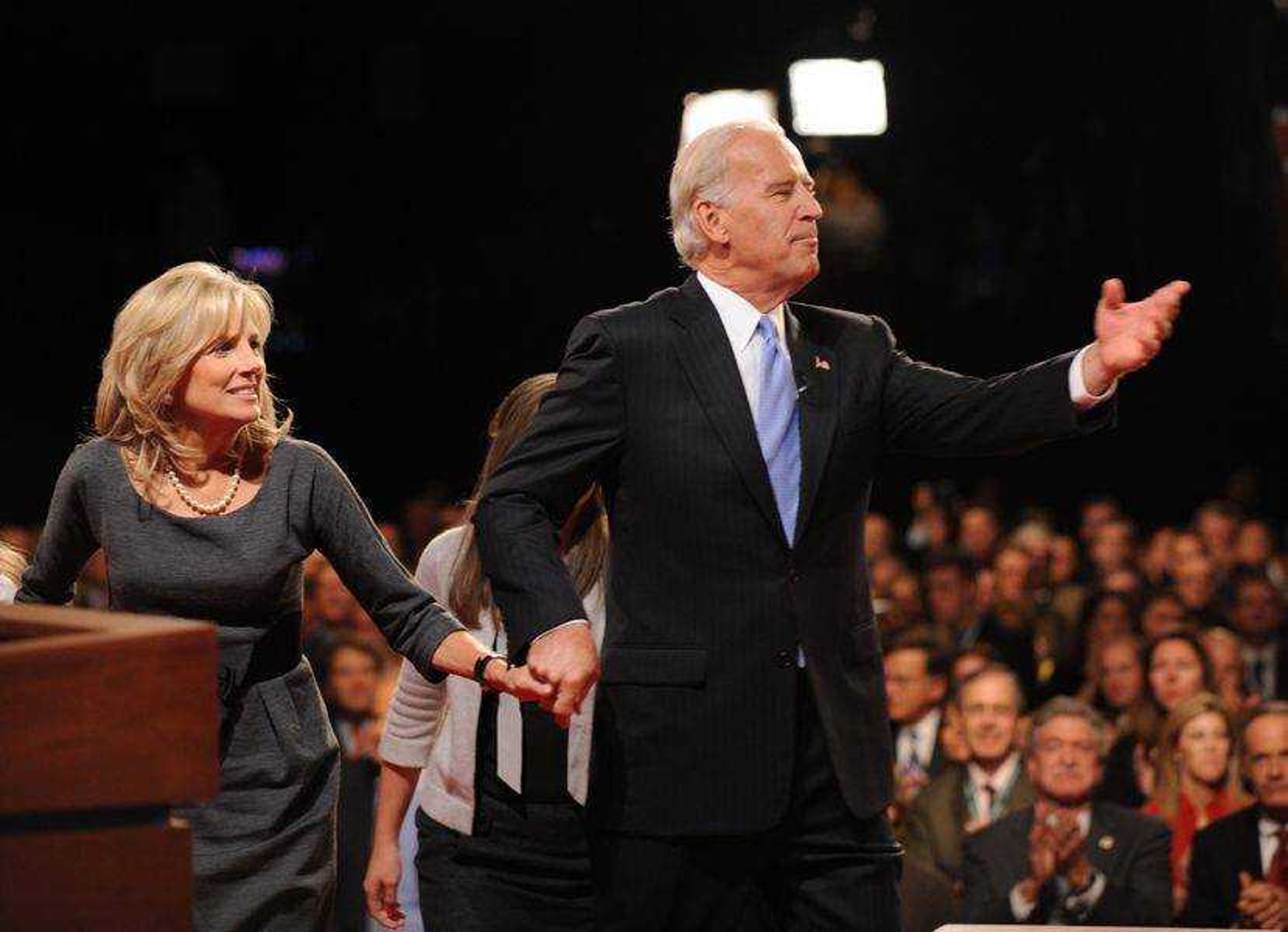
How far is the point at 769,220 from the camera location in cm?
275

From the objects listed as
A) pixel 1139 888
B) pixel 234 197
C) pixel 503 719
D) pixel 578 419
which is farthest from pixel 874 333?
pixel 234 197

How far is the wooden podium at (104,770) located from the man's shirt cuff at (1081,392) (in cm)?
113

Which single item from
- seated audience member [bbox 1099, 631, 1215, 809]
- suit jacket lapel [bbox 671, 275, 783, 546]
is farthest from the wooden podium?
seated audience member [bbox 1099, 631, 1215, 809]

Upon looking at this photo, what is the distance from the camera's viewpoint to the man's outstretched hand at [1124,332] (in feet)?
8.29

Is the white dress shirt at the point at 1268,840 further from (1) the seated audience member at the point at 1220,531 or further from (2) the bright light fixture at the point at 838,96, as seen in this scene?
(2) the bright light fixture at the point at 838,96

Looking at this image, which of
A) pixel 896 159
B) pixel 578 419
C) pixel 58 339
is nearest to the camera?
pixel 578 419

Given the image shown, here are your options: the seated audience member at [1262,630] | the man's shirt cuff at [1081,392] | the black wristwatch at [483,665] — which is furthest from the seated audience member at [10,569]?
the seated audience member at [1262,630]

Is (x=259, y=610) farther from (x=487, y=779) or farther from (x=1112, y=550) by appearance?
(x=1112, y=550)

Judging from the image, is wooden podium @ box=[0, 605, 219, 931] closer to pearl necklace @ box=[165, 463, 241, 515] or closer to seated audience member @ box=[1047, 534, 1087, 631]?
pearl necklace @ box=[165, 463, 241, 515]

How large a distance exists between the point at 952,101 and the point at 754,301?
982 centimetres

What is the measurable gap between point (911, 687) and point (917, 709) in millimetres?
72

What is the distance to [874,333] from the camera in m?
2.83

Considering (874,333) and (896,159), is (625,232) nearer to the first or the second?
(896,159)

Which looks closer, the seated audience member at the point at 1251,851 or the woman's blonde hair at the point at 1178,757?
the seated audience member at the point at 1251,851
